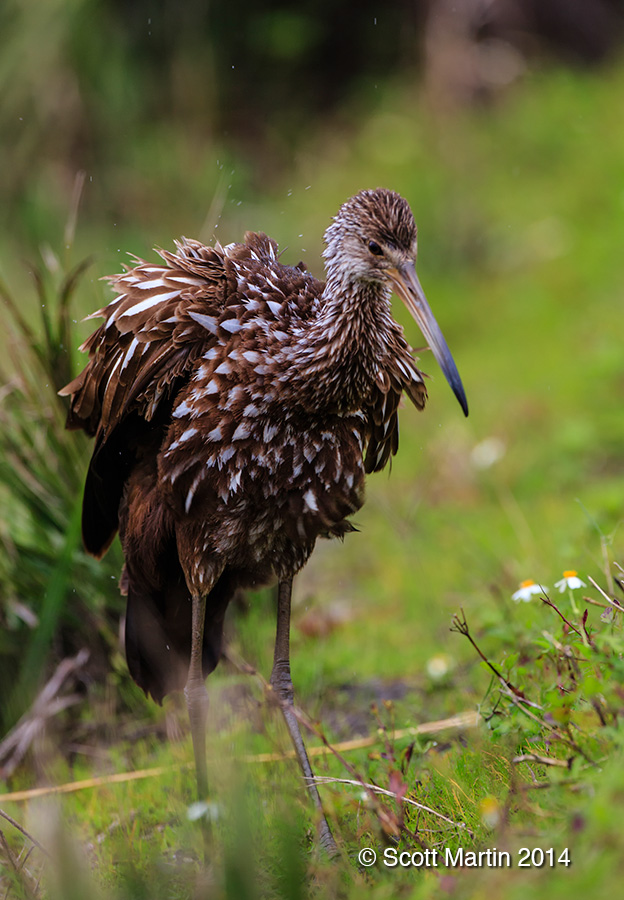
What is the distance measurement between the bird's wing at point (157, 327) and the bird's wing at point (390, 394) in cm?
48

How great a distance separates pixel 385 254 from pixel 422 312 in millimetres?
190

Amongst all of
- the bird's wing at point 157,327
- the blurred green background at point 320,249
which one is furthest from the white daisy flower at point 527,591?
the bird's wing at point 157,327

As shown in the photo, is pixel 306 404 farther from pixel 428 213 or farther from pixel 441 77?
pixel 441 77

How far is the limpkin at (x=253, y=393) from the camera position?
3.03m

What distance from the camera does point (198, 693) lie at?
11.6ft

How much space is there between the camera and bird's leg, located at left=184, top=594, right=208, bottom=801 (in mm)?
3379

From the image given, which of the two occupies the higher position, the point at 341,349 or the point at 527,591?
the point at 341,349

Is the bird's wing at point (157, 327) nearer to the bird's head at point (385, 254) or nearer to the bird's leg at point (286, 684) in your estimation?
the bird's head at point (385, 254)

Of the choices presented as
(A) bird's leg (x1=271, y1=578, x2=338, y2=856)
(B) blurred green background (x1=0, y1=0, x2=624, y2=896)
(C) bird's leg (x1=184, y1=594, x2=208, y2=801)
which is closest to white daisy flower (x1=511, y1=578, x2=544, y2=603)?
(B) blurred green background (x1=0, y1=0, x2=624, y2=896)

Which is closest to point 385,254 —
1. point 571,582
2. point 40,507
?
point 571,582

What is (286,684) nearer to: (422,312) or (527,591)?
(527,591)

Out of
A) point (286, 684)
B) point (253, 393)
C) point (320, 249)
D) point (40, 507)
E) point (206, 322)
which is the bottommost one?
point (286, 684)

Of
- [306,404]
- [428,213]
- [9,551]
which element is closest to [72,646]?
[9,551]

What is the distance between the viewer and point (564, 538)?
4797 millimetres
